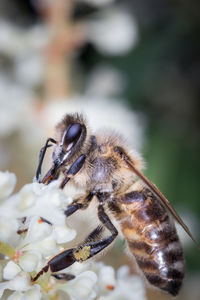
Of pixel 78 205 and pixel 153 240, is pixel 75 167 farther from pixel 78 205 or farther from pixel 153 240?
pixel 153 240

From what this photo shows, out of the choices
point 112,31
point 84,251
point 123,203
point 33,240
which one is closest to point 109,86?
point 112,31

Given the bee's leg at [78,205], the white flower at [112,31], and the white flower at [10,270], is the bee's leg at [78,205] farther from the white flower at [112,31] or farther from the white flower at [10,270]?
the white flower at [112,31]

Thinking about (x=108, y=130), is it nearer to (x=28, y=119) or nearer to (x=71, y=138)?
(x=71, y=138)

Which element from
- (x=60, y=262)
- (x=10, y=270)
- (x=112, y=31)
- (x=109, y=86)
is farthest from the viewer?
(x=109, y=86)

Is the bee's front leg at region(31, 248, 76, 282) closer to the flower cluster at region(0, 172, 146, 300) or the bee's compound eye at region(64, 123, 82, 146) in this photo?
the flower cluster at region(0, 172, 146, 300)

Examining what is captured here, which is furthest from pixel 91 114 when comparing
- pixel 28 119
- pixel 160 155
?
pixel 160 155

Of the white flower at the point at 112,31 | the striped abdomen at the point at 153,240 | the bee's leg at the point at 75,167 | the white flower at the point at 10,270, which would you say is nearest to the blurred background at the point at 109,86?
the white flower at the point at 112,31

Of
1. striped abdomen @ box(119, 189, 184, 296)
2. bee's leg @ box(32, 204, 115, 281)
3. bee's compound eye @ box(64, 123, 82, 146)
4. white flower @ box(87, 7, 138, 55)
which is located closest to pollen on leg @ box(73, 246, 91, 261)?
bee's leg @ box(32, 204, 115, 281)
